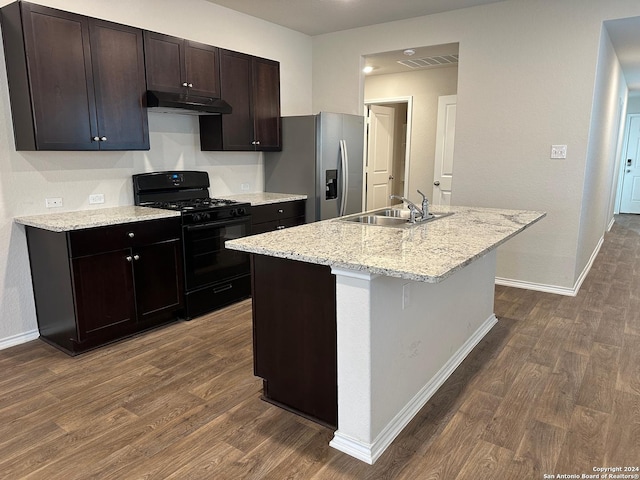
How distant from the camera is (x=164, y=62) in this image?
11.5 ft

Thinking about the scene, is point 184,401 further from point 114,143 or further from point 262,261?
point 114,143

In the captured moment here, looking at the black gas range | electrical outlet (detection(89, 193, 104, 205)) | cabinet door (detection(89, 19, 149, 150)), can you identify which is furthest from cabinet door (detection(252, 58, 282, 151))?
electrical outlet (detection(89, 193, 104, 205))

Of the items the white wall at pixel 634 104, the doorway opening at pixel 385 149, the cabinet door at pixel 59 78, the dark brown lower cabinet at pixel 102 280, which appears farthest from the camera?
the white wall at pixel 634 104

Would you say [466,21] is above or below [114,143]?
above

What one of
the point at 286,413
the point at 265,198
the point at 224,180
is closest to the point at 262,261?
the point at 286,413

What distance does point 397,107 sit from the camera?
7363 mm

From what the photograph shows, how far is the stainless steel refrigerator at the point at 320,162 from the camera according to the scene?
175 inches

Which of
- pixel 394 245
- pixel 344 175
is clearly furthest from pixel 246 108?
pixel 394 245

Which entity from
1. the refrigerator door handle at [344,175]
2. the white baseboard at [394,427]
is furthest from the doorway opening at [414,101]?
the white baseboard at [394,427]

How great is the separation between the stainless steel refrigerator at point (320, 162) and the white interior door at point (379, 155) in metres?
1.79

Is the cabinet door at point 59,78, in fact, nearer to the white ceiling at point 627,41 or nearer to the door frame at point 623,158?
the white ceiling at point 627,41

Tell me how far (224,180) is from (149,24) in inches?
58.8

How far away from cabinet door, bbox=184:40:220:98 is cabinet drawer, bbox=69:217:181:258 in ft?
3.91

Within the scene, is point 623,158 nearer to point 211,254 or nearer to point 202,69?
point 202,69
